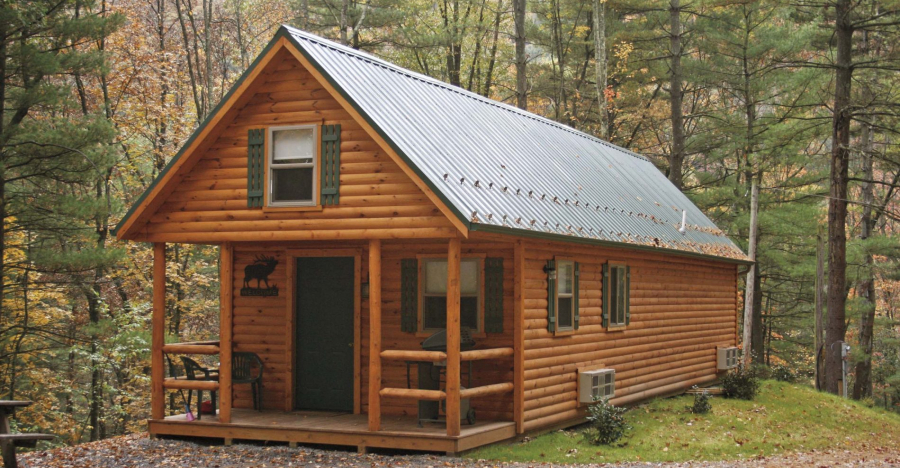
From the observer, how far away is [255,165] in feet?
39.5

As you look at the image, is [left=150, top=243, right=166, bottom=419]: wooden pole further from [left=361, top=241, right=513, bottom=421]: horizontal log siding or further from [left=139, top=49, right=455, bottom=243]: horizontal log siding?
[left=361, top=241, right=513, bottom=421]: horizontal log siding

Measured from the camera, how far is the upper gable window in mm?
11758

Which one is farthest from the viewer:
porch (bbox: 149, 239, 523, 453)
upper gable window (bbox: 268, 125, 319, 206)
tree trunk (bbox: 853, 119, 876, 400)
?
tree trunk (bbox: 853, 119, 876, 400)

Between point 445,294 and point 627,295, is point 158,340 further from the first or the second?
point 627,295

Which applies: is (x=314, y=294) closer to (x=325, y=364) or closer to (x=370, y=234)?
(x=325, y=364)

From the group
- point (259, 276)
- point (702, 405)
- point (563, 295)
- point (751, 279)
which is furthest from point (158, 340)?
point (751, 279)

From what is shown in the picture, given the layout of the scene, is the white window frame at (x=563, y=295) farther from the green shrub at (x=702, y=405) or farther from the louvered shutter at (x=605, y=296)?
the green shrub at (x=702, y=405)

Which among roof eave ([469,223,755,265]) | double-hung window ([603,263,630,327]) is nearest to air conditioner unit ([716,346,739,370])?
roof eave ([469,223,755,265])

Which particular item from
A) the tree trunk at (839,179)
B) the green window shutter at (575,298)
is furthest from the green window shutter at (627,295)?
the tree trunk at (839,179)

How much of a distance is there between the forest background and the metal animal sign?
3.50 m

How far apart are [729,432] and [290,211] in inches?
310

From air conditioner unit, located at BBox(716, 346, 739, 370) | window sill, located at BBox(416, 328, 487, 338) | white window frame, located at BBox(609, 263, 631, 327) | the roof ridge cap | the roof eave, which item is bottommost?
air conditioner unit, located at BBox(716, 346, 739, 370)

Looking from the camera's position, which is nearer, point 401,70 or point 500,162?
point 500,162

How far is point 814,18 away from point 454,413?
21006mm
